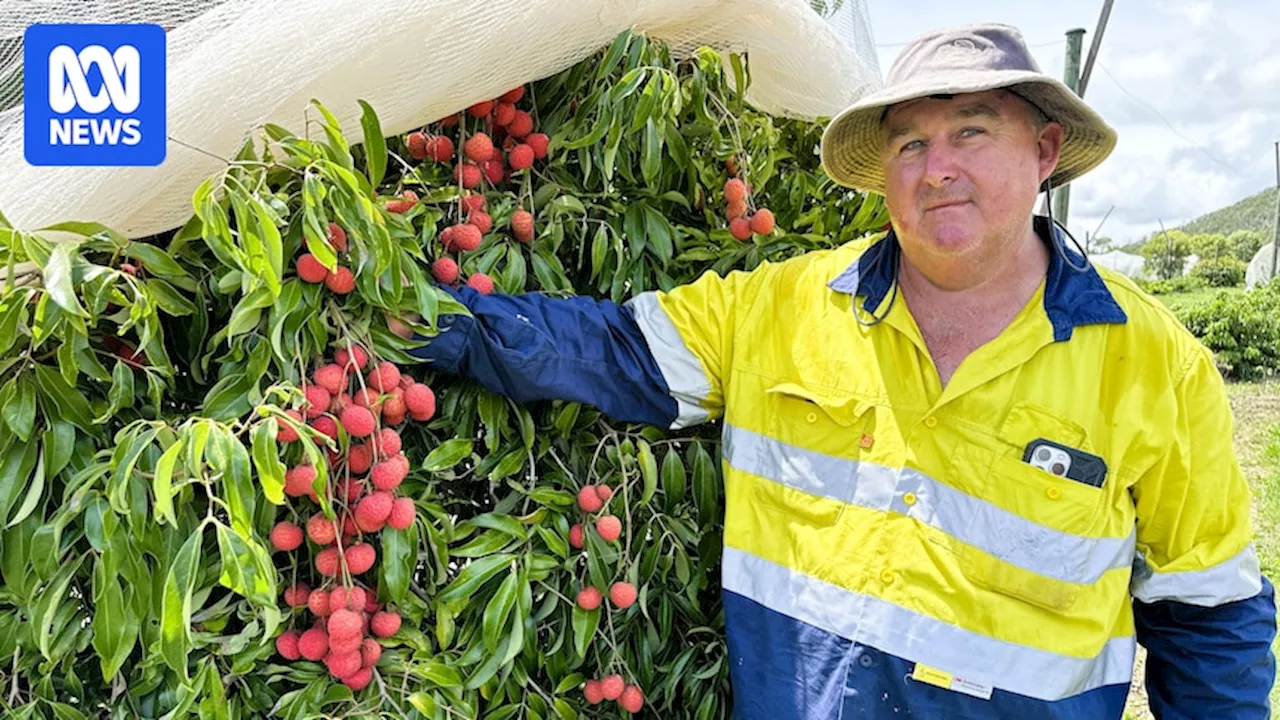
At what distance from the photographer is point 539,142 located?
1608 mm

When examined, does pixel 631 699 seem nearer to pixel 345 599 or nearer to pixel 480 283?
pixel 345 599

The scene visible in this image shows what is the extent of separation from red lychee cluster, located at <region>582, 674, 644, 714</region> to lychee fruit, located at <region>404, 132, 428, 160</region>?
0.88 meters

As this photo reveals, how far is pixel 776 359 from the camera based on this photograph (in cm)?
155

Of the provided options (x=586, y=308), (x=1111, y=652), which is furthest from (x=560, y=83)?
(x=1111, y=652)

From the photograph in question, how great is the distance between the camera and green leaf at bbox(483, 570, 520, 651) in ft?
4.55

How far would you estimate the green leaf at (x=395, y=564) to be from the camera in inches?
50.5

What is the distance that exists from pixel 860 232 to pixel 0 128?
1.51 metres

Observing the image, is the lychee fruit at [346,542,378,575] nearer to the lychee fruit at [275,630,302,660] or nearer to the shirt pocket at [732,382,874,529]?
the lychee fruit at [275,630,302,660]

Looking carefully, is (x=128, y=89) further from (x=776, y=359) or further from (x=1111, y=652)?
(x=1111, y=652)

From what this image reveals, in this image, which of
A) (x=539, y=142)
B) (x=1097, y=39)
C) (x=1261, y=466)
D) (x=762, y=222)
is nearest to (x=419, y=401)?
(x=539, y=142)

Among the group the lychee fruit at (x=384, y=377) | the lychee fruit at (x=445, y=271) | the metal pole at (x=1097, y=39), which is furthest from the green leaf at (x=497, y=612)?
the metal pole at (x=1097, y=39)

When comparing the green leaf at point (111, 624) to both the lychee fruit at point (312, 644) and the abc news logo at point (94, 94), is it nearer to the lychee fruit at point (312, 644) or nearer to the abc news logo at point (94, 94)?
the lychee fruit at point (312, 644)

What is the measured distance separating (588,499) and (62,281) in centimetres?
76

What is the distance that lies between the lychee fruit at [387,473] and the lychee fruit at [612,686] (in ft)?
1.67
